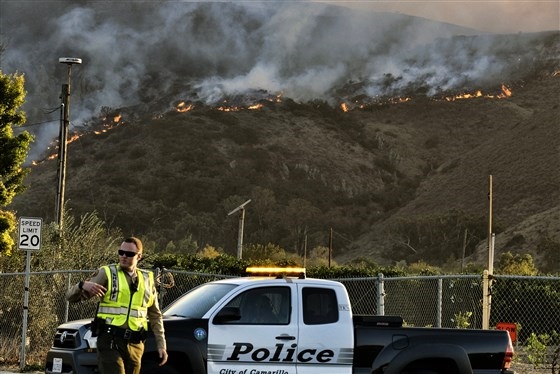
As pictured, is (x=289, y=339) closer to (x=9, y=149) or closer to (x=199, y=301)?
(x=199, y=301)

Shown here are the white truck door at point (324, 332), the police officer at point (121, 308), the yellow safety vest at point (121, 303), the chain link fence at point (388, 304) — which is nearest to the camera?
the police officer at point (121, 308)

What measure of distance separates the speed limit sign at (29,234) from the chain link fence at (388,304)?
1.12m

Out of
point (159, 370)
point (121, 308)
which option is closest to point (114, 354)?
point (121, 308)

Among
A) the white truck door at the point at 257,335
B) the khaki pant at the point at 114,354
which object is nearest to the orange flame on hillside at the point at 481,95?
the white truck door at the point at 257,335

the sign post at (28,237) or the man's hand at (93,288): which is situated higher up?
the sign post at (28,237)

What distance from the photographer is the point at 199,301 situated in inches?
520

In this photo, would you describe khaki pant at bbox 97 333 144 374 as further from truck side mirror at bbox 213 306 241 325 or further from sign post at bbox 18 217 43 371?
sign post at bbox 18 217 43 371

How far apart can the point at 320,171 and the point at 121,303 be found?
104m

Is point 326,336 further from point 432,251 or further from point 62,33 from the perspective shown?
point 62,33

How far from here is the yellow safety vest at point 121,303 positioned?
10.2 m

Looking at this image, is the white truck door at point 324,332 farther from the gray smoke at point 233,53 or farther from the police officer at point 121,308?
the gray smoke at point 233,53

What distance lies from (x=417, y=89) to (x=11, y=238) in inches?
5083

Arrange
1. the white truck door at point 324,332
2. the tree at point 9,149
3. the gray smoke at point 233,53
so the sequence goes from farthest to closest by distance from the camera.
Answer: the gray smoke at point 233,53 → the tree at point 9,149 → the white truck door at point 324,332

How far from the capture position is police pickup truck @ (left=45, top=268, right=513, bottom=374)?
41.1 ft
